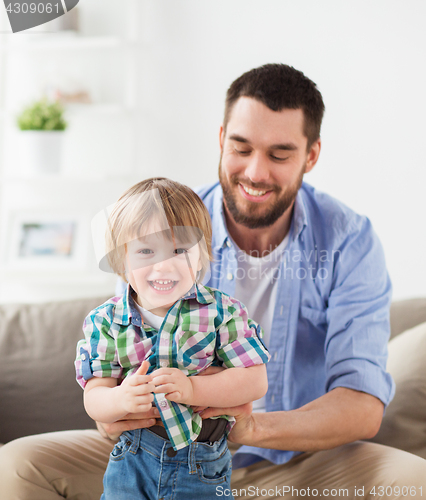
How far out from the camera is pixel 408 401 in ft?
4.73

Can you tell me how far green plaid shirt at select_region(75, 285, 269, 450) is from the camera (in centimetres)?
83

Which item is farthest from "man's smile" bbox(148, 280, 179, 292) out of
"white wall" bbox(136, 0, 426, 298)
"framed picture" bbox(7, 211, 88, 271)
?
"framed picture" bbox(7, 211, 88, 271)

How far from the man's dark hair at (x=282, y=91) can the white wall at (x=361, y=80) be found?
794 mm

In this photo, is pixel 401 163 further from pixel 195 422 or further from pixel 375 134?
pixel 195 422

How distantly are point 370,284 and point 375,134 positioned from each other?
0.98 m

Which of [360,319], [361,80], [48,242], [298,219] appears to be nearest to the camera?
[360,319]

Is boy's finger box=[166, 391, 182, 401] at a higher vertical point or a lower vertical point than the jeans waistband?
higher

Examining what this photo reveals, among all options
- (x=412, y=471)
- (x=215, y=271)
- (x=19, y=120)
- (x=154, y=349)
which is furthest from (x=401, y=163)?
(x=19, y=120)

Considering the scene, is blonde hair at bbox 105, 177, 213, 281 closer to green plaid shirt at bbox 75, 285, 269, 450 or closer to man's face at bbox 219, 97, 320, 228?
green plaid shirt at bbox 75, 285, 269, 450

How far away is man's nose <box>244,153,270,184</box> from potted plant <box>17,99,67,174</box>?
4.94 ft

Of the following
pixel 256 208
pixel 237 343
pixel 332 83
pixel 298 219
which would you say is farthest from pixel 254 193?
pixel 332 83

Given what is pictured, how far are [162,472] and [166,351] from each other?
0.20 m

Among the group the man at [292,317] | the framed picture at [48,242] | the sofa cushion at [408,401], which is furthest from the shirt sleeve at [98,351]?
the framed picture at [48,242]

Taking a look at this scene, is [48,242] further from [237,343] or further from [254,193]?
[237,343]
